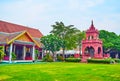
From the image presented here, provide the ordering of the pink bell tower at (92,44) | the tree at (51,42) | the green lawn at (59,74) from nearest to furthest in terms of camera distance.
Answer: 1. the green lawn at (59,74)
2. the tree at (51,42)
3. the pink bell tower at (92,44)

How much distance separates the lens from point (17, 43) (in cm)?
3266

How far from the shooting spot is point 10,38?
32.0m

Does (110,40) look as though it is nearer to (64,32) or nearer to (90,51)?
(90,51)

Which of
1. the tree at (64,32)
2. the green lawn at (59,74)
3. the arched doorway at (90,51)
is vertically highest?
the tree at (64,32)

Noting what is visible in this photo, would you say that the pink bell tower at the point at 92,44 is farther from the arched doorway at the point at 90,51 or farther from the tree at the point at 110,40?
the tree at the point at 110,40

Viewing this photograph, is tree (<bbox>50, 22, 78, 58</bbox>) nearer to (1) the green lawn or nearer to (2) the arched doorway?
(2) the arched doorway

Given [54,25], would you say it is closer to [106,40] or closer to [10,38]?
[10,38]

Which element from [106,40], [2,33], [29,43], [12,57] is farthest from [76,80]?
[106,40]

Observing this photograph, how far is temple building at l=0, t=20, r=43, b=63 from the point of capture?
104 feet

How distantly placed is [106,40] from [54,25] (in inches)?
738

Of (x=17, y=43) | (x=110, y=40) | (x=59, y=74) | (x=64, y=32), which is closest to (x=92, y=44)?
(x=64, y=32)

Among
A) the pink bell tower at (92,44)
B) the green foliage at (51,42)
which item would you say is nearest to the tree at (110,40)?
the pink bell tower at (92,44)

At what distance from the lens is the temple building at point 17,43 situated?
3170cm

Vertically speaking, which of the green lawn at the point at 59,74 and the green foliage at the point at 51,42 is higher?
the green foliage at the point at 51,42
